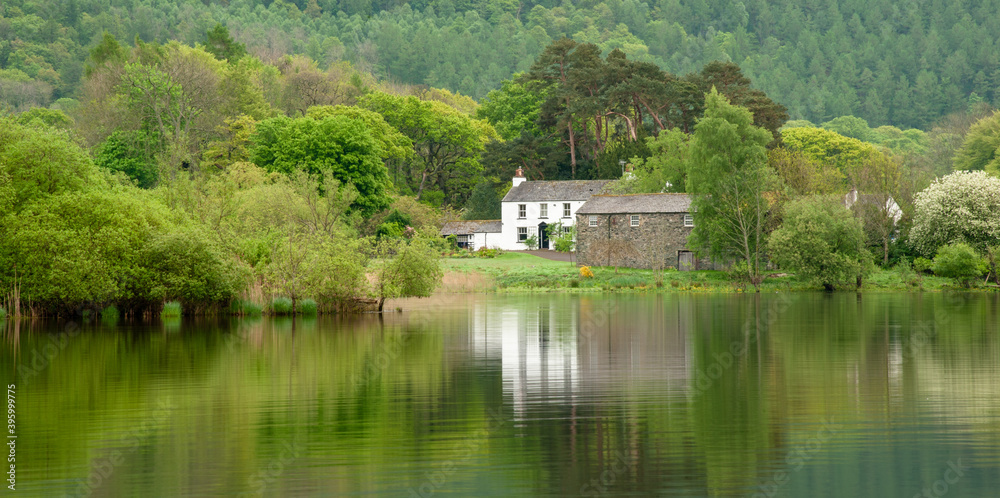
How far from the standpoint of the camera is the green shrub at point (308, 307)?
137 ft

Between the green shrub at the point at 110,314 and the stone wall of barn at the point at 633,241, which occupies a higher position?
the stone wall of barn at the point at 633,241

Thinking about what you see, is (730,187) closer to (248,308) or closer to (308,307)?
(308,307)

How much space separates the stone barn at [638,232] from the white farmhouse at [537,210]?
14.3 m

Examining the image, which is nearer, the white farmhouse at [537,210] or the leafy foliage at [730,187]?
the leafy foliage at [730,187]

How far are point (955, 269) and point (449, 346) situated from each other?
43731 millimetres

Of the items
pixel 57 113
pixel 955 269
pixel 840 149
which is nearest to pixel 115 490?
pixel 955 269

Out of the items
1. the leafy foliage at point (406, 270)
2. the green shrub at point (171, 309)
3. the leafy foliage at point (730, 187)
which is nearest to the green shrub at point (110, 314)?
the green shrub at point (171, 309)

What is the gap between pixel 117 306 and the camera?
4162 centimetres

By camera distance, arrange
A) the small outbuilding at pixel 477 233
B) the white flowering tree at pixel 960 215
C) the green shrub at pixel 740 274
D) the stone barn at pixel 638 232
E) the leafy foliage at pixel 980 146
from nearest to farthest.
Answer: the white flowering tree at pixel 960 215 → the green shrub at pixel 740 274 → the stone barn at pixel 638 232 → the small outbuilding at pixel 477 233 → the leafy foliage at pixel 980 146

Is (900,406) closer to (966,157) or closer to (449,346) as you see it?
(449,346)

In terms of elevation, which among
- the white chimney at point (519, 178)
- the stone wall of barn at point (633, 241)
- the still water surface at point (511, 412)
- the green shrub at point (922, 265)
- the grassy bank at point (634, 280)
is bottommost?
the still water surface at point (511, 412)

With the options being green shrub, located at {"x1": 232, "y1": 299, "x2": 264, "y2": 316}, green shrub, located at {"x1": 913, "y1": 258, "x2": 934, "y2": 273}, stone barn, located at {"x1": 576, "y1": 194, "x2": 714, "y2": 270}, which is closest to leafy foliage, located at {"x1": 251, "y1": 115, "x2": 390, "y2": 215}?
stone barn, located at {"x1": 576, "y1": 194, "x2": 714, "y2": 270}

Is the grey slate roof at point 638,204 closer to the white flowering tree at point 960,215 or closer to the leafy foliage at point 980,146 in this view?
the white flowering tree at point 960,215

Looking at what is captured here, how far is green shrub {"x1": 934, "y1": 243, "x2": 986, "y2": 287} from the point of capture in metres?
59.6
